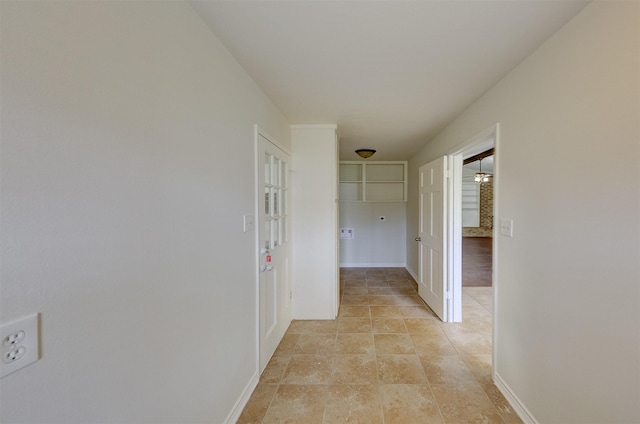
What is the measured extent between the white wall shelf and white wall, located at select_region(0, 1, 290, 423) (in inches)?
160

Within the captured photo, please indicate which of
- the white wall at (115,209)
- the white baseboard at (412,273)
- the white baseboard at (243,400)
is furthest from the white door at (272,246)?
the white baseboard at (412,273)

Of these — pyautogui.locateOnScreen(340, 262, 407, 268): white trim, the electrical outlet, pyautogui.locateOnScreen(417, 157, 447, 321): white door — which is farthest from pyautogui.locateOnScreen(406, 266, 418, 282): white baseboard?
the electrical outlet

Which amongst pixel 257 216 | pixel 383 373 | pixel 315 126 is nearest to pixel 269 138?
pixel 257 216

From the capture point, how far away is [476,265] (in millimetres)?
5742

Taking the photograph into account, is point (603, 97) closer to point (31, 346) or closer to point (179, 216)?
point (179, 216)

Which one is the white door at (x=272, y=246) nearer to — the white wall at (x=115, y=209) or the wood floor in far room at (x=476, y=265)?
the white wall at (x=115, y=209)

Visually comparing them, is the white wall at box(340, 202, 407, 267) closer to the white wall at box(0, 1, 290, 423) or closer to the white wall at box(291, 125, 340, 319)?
the white wall at box(291, 125, 340, 319)

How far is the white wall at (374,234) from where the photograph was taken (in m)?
5.37

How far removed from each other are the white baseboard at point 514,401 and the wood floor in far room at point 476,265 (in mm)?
2656

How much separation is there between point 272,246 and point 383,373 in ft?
4.53

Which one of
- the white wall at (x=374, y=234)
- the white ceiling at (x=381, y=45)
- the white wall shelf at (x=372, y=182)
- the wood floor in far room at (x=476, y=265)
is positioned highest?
the white ceiling at (x=381, y=45)

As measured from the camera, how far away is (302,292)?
9.75 feet

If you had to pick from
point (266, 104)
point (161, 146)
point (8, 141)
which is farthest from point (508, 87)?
point (8, 141)

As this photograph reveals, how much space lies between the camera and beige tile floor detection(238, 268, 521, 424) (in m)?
1.66
